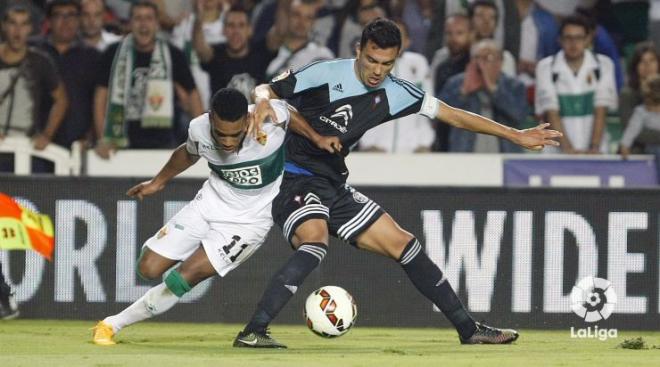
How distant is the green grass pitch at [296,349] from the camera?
7.87 m

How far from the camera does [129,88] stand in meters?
12.9

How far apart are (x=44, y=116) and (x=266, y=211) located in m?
4.60

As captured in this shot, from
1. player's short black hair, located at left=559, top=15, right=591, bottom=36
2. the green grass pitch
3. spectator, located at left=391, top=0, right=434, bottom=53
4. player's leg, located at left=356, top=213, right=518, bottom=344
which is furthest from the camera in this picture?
spectator, located at left=391, top=0, right=434, bottom=53

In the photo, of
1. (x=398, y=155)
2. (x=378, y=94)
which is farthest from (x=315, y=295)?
(x=398, y=155)

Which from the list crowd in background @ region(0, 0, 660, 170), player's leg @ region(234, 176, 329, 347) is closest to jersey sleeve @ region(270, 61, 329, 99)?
player's leg @ region(234, 176, 329, 347)

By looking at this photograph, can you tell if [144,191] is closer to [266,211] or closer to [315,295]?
[266,211]

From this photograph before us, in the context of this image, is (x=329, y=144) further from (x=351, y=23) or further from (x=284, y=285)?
(x=351, y=23)

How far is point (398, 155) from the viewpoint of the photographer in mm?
13016

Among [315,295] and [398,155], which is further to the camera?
[398,155]

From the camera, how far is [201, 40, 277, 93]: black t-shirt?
13.2 m

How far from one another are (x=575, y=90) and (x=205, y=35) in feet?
11.5

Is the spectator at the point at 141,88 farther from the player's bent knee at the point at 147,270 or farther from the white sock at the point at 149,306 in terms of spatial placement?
the white sock at the point at 149,306

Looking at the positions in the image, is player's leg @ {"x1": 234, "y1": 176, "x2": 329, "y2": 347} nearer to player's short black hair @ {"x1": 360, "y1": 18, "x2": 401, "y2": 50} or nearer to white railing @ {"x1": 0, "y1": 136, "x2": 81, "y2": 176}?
player's short black hair @ {"x1": 360, "y1": 18, "x2": 401, "y2": 50}

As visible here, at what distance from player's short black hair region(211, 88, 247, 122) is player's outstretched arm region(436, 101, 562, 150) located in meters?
1.33
